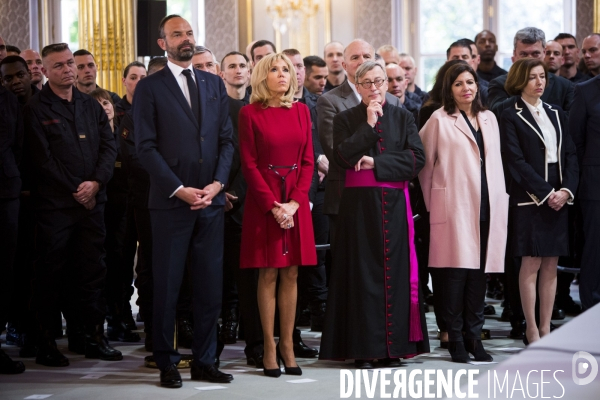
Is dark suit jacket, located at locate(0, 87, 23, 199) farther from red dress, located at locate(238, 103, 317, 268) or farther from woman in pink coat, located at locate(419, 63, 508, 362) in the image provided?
woman in pink coat, located at locate(419, 63, 508, 362)

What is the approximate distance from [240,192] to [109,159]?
737 mm

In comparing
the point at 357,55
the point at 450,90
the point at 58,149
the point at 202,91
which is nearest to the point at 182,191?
the point at 202,91

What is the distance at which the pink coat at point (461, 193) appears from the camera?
14.2 ft

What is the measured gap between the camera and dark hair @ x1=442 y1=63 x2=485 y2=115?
4.44 m

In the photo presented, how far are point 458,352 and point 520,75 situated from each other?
156 centimetres

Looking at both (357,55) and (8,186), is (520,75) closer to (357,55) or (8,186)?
(357,55)

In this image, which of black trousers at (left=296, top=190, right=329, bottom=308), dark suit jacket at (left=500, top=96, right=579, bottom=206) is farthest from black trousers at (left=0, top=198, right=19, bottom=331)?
dark suit jacket at (left=500, top=96, right=579, bottom=206)

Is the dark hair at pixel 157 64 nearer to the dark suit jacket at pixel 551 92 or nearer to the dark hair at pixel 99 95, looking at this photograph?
the dark hair at pixel 99 95

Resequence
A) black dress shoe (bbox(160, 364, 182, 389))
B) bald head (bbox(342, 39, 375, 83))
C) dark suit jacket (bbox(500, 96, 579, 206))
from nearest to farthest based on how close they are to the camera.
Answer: black dress shoe (bbox(160, 364, 182, 389)), dark suit jacket (bbox(500, 96, 579, 206)), bald head (bbox(342, 39, 375, 83))

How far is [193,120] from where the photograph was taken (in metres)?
3.90

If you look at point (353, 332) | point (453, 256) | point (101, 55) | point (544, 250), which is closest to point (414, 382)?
point (353, 332)

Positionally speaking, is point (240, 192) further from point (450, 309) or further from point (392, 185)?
point (450, 309)

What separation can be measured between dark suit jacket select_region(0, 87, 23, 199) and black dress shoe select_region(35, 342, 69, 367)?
0.78m

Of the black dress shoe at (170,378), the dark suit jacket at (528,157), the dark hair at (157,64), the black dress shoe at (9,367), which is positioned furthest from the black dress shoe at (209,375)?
the dark hair at (157,64)
